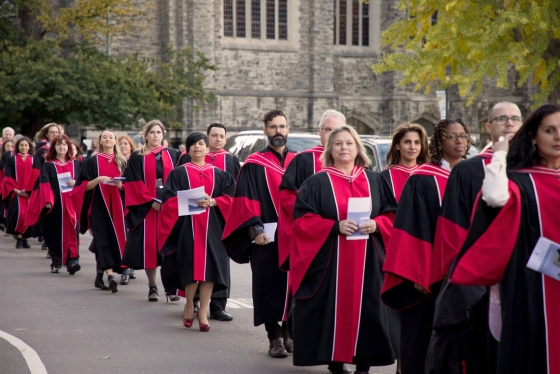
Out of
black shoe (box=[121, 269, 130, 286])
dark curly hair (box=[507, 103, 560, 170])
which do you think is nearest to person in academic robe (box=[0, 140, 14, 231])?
black shoe (box=[121, 269, 130, 286])

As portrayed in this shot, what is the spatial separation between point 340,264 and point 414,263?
1.19 meters

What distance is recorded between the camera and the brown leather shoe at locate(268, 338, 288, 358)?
8070mm

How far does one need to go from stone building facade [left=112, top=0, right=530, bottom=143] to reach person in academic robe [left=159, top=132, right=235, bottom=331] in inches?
994

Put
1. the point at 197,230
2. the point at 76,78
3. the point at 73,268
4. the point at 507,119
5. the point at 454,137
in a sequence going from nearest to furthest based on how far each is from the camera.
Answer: the point at 507,119, the point at 454,137, the point at 197,230, the point at 73,268, the point at 76,78

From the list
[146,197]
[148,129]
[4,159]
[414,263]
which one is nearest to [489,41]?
[148,129]

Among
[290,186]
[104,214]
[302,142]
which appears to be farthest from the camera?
[302,142]

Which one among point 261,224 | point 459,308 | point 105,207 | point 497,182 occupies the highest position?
point 497,182

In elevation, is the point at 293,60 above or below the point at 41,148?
above

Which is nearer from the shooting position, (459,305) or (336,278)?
(459,305)

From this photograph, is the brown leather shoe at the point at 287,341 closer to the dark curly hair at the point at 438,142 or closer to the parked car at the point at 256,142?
the dark curly hair at the point at 438,142

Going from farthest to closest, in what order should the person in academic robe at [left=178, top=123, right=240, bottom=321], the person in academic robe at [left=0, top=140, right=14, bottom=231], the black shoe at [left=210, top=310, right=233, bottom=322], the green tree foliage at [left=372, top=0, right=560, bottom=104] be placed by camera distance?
the person in academic robe at [left=0, top=140, right=14, bottom=231] < the green tree foliage at [left=372, top=0, right=560, bottom=104] < the person in academic robe at [left=178, top=123, right=240, bottom=321] < the black shoe at [left=210, top=310, right=233, bottom=322]

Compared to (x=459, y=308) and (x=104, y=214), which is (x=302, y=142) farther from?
(x=459, y=308)

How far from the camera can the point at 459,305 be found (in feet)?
15.5

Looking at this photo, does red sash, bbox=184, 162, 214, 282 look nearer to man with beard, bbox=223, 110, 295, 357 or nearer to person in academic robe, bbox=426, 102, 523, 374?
man with beard, bbox=223, 110, 295, 357
